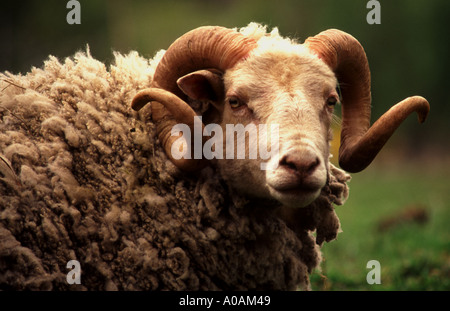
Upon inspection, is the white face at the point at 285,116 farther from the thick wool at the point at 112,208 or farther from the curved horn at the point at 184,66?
the thick wool at the point at 112,208

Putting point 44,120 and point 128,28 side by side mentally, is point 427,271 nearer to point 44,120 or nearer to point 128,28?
point 44,120

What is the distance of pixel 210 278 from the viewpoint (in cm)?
388

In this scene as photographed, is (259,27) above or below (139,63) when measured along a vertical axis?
above

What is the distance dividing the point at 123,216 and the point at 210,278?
30.6 inches

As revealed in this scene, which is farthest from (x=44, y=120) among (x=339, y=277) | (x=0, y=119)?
(x=339, y=277)

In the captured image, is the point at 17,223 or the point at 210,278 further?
the point at 210,278

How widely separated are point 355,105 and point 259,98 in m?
1.02

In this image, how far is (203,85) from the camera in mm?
3885

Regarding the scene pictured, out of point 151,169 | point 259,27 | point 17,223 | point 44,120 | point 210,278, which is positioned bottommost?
point 210,278

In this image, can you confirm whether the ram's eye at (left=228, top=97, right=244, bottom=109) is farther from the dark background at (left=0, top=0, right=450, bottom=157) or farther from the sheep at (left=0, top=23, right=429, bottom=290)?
the dark background at (left=0, top=0, right=450, bottom=157)

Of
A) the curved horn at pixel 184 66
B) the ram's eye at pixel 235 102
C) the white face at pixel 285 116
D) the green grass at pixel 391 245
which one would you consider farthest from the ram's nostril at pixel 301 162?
the green grass at pixel 391 245

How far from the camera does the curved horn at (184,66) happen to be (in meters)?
3.69

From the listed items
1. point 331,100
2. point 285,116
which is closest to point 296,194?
point 285,116

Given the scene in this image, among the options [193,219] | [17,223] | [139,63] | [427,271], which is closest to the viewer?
[17,223]
